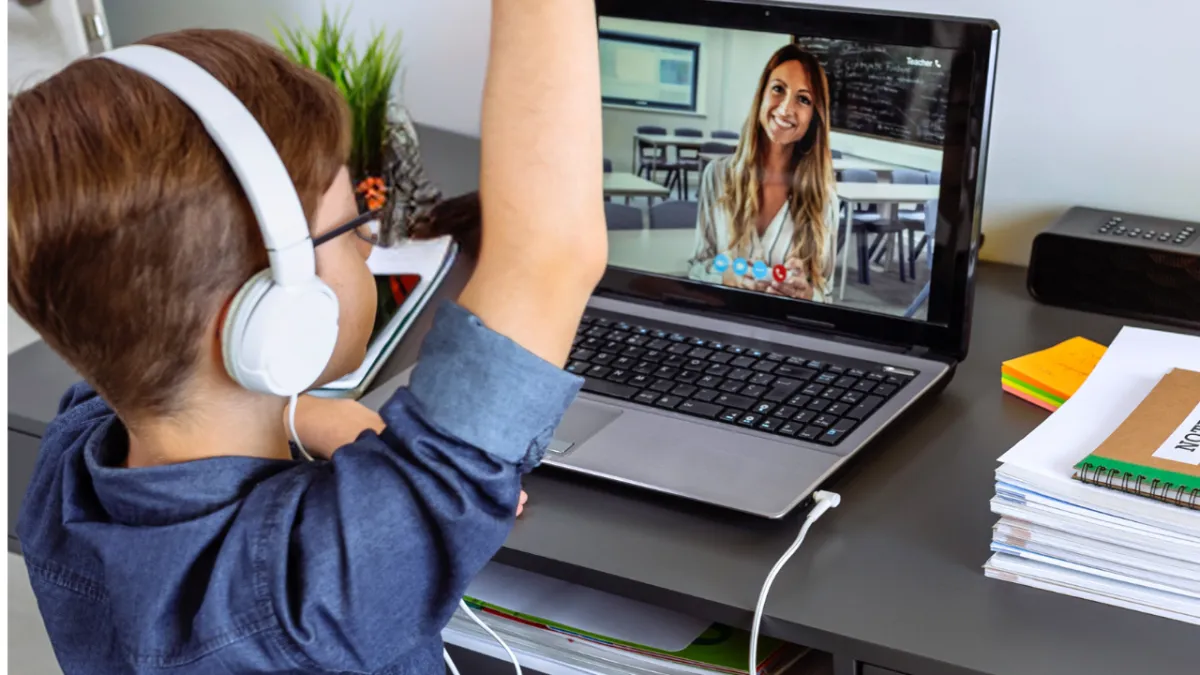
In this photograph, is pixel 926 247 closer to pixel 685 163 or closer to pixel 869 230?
pixel 869 230

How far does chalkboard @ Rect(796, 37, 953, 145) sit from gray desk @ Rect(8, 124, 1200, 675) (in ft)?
0.74

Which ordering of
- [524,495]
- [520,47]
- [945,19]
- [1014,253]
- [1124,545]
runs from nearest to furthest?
[520,47] < [1124,545] < [524,495] < [945,19] < [1014,253]

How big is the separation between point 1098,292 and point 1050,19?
0.27 meters

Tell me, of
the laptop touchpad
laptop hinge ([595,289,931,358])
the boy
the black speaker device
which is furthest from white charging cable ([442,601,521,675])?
the black speaker device

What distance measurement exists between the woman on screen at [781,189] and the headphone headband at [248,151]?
→ 60cm

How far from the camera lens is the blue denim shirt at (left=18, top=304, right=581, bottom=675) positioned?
0.56m

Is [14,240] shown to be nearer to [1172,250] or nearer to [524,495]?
[524,495]

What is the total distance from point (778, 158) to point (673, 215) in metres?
0.12

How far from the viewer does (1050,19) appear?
1.20 metres

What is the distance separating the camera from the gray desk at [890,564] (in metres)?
0.73

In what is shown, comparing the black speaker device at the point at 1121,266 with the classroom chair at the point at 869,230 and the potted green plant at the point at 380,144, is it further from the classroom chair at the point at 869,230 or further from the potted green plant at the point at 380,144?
the potted green plant at the point at 380,144

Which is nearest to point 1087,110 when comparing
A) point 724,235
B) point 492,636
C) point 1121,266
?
point 1121,266

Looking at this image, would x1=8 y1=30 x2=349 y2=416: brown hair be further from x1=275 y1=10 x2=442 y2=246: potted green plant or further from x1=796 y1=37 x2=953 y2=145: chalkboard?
x1=275 y1=10 x2=442 y2=246: potted green plant

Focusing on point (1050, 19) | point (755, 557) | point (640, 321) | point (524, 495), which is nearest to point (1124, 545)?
point (755, 557)
